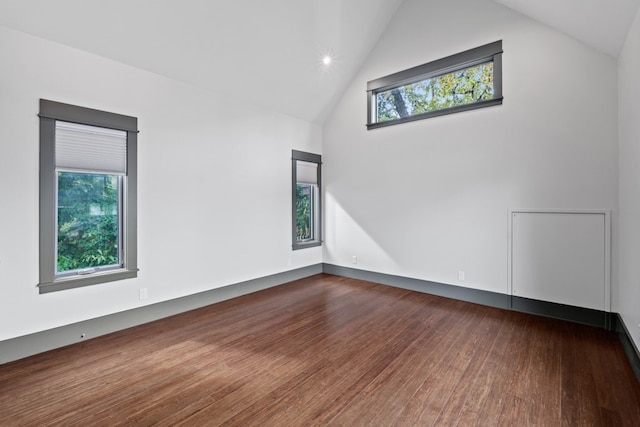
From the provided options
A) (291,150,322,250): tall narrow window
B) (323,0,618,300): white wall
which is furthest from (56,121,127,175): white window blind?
(323,0,618,300): white wall

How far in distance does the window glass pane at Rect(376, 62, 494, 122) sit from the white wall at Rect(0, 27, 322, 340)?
146 cm

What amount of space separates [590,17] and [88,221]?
509 centimetres

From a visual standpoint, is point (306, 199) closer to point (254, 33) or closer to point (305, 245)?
A: point (305, 245)

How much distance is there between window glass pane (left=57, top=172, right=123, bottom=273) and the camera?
293 cm

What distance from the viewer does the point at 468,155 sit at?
158 inches

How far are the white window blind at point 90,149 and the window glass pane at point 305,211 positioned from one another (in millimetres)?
2812

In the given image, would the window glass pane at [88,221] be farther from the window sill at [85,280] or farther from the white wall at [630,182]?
the white wall at [630,182]

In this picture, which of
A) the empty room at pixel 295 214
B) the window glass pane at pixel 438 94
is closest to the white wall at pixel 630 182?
the empty room at pixel 295 214

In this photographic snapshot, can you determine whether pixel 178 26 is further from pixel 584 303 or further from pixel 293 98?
pixel 584 303

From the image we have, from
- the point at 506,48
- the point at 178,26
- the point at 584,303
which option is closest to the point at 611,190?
the point at 584,303

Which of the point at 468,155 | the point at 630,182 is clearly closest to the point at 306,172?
the point at 468,155

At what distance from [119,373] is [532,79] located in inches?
201

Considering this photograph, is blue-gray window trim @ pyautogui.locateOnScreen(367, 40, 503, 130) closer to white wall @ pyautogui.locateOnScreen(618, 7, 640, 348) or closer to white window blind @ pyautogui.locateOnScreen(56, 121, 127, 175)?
white wall @ pyautogui.locateOnScreen(618, 7, 640, 348)

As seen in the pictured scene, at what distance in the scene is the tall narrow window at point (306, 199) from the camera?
5246mm
